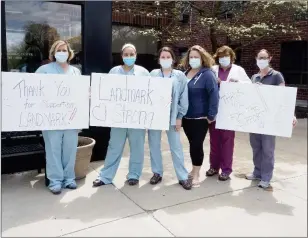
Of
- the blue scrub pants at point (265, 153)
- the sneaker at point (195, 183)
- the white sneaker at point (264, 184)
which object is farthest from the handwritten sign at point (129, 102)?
the white sneaker at point (264, 184)

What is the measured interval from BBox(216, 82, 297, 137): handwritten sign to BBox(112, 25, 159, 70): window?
604 cm

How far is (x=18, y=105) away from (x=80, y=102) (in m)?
0.65

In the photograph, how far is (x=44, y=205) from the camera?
3.40 metres

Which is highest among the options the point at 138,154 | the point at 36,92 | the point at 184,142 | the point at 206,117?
the point at 36,92

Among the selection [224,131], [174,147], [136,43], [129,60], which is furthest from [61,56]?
[136,43]

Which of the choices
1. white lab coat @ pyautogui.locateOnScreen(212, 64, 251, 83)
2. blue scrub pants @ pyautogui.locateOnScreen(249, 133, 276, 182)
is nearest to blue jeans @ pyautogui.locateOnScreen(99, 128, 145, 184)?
white lab coat @ pyautogui.locateOnScreen(212, 64, 251, 83)

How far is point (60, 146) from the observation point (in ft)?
12.4

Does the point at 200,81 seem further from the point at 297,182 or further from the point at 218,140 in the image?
the point at 297,182

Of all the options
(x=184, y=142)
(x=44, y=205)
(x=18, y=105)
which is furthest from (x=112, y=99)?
(x=184, y=142)

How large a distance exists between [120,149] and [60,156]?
68cm

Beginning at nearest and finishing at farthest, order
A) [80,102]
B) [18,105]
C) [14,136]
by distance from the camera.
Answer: [18,105], [80,102], [14,136]

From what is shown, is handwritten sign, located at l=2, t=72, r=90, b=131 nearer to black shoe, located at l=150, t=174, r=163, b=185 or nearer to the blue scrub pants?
black shoe, located at l=150, t=174, r=163, b=185

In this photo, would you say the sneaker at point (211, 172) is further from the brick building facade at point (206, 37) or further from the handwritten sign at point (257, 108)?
the brick building facade at point (206, 37)

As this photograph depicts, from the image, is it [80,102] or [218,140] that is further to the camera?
[218,140]
